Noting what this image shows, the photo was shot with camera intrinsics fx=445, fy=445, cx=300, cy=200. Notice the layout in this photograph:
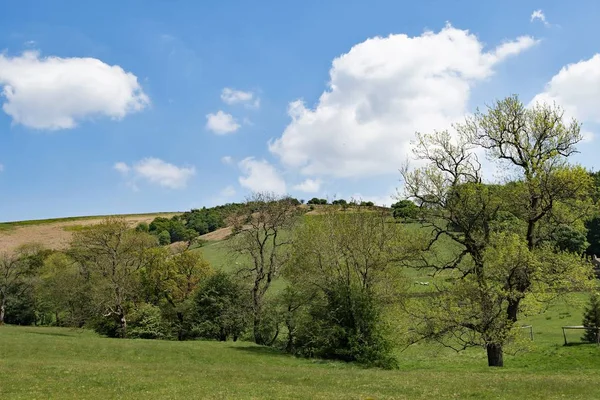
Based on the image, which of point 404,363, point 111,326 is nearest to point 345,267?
point 404,363

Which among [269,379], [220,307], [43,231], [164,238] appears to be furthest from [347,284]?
[43,231]

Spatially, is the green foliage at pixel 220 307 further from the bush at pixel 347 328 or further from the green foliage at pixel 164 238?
the green foliage at pixel 164 238

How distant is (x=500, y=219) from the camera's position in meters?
31.7

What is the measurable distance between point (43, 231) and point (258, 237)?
138671mm

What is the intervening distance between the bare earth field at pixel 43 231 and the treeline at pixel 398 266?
75.0m

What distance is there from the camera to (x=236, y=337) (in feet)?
180

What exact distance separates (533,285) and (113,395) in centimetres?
2468

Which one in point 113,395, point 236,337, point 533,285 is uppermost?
point 533,285

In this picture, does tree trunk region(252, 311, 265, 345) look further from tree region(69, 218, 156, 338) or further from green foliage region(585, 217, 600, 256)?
green foliage region(585, 217, 600, 256)

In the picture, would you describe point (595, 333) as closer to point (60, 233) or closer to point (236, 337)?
point (236, 337)

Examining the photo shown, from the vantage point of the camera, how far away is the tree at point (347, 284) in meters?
35.8

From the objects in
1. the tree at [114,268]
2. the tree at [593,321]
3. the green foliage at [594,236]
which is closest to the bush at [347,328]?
the tree at [593,321]

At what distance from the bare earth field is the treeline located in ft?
246

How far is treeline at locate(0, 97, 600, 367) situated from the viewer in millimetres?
28375
